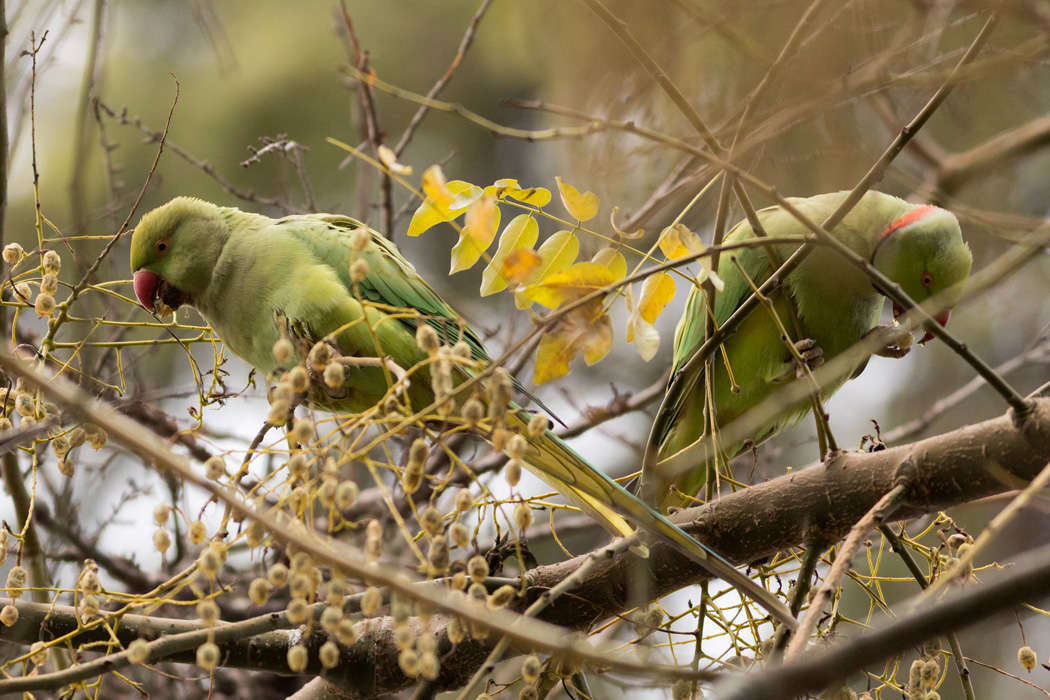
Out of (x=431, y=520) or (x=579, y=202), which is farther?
(x=579, y=202)

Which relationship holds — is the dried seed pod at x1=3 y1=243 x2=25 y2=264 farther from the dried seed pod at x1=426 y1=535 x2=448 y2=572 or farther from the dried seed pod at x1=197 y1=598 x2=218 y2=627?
the dried seed pod at x1=426 y1=535 x2=448 y2=572

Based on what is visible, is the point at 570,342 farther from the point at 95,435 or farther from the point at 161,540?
the point at 95,435

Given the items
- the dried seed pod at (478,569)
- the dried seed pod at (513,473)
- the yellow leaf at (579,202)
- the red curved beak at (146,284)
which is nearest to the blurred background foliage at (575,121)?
the yellow leaf at (579,202)

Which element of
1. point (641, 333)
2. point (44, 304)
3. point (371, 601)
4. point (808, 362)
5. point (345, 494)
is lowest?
point (371, 601)

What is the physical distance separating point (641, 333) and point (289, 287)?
5.55 ft

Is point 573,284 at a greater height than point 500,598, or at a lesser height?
greater

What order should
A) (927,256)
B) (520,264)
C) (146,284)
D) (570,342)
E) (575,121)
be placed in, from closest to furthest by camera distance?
(520,264) → (570,342) → (575,121) → (927,256) → (146,284)

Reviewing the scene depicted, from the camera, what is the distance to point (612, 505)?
6.89ft

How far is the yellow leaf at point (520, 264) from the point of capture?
1317 mm

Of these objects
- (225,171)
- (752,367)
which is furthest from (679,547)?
(225,171)

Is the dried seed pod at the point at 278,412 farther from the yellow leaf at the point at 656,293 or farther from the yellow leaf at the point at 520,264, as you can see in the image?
the yellow leaf at the point at 656,293

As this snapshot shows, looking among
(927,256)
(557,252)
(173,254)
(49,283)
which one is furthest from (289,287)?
(927,256)

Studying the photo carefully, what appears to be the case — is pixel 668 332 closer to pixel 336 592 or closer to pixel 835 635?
pixel 835 635

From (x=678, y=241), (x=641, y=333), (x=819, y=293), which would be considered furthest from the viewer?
(x=819, y=293)
